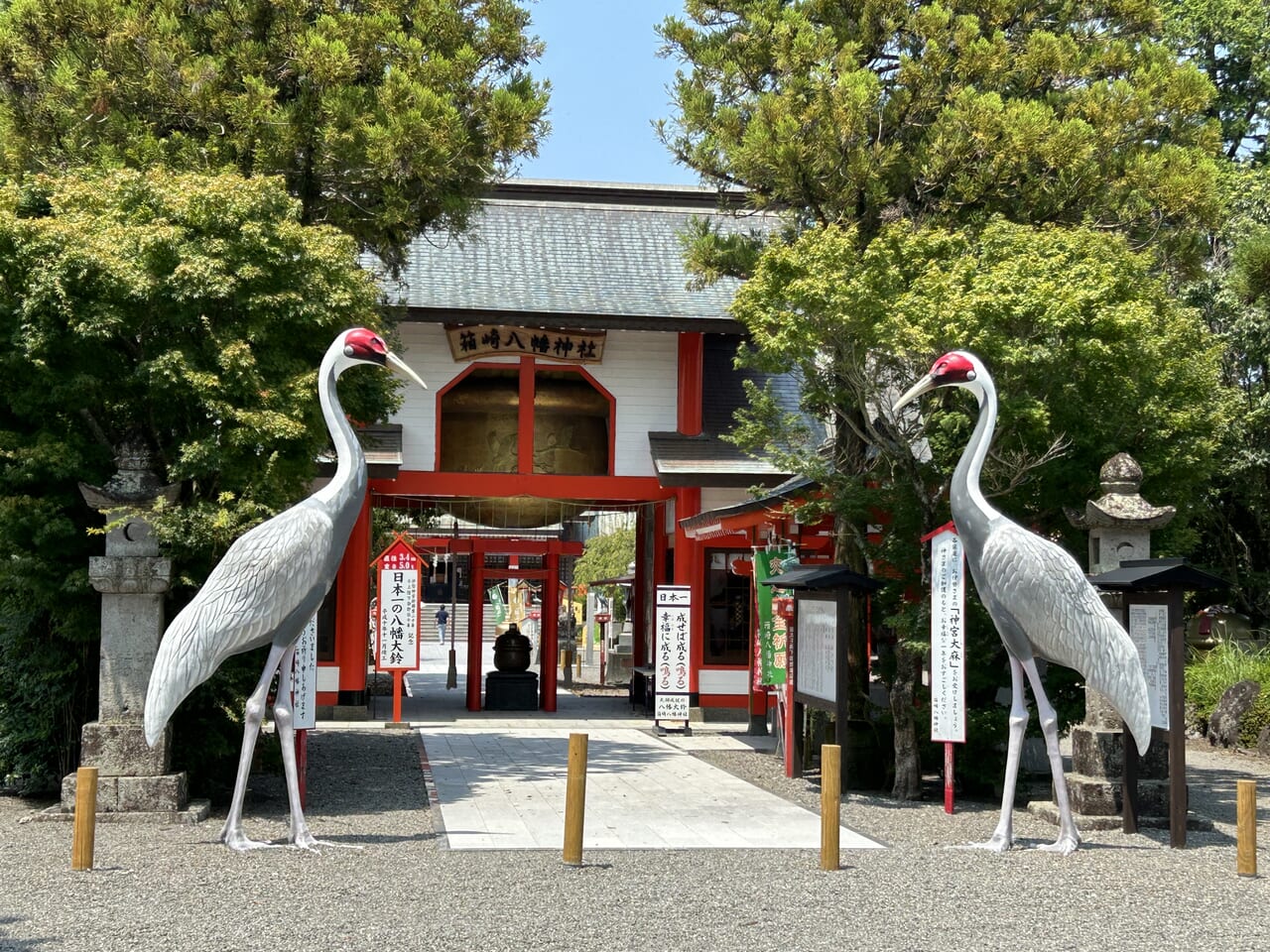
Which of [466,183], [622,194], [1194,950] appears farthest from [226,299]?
[622,194]

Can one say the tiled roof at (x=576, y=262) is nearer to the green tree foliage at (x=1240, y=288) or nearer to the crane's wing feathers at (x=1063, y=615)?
the green tree foliage at (x=1240, y=288)

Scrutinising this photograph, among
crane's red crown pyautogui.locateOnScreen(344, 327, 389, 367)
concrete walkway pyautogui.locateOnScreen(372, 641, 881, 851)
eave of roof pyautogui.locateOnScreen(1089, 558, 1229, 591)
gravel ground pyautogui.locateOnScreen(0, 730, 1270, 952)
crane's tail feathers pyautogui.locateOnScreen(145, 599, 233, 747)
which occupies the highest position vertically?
crane's red crown pyautogui.locateOnScreen(344, 327, 389, 367)

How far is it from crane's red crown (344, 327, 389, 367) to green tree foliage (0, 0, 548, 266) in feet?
12.2

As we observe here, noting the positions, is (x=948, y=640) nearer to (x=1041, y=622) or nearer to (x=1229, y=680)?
(x=1041, y=622)

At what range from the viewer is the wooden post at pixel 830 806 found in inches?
355

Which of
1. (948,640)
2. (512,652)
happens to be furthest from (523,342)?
(948,640)

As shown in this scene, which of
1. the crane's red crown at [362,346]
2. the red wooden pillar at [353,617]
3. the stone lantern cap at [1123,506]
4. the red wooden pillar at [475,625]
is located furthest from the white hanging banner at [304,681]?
the red wooden pillar at [475,625]

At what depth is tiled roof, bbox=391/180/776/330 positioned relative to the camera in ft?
65.1

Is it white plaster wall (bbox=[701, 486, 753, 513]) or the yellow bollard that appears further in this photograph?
white plaster wall (bbox=[701, 486, 753, 513])

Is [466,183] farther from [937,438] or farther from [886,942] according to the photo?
[886,942]

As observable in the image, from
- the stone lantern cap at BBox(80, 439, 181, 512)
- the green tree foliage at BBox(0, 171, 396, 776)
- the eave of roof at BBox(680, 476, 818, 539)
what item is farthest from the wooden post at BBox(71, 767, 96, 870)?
the eave of roof at BBox(680, 476, 818, 539)

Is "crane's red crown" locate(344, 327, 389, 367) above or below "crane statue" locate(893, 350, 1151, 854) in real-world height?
above

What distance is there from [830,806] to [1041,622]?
2161mm

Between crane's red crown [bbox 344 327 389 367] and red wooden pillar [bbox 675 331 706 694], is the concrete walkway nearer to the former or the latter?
red wooden pillar [bbox 675 331 706 694]
